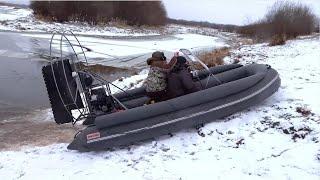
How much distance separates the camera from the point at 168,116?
794 cm

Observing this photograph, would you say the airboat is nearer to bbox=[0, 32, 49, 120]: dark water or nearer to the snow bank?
bbox=[0, 32, 49, 120]: dark water

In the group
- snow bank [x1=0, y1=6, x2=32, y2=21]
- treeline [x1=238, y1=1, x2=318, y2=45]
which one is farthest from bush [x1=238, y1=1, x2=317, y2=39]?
snow bank [x1=0, y1=6, x2=32, y2=21]

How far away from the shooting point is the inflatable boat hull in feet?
25.5

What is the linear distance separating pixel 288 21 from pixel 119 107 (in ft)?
74.3

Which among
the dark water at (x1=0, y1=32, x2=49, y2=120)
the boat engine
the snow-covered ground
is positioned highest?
the boat engine

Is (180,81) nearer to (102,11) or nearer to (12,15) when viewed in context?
(12,15)

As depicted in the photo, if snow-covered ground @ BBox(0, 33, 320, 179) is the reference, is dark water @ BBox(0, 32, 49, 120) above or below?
below

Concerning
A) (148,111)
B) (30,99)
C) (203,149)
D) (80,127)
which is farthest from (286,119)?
(30,99)

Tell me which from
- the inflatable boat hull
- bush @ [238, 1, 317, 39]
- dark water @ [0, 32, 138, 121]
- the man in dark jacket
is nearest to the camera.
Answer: the inflatable boat hull

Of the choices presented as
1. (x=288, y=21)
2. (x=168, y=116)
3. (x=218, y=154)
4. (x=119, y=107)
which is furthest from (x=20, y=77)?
(x=288, y=21)

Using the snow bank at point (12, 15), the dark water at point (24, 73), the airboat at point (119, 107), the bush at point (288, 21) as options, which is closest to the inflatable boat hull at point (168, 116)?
the airboat at point (119, 107)

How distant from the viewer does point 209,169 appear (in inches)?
268

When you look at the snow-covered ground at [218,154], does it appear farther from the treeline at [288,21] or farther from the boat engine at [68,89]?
the treeline at [288,21]

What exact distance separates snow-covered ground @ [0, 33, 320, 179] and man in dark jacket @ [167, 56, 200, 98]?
0.77 m
